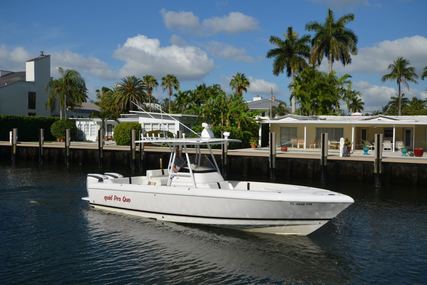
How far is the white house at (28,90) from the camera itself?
55.5m

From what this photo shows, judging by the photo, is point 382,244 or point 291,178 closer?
point 382,244

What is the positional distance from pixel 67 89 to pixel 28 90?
307 inches

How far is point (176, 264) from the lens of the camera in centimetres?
1116

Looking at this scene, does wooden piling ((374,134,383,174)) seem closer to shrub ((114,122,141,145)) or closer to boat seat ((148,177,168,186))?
boat seat ((148,177,168,186))

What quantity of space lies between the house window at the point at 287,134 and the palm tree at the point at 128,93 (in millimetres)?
25613

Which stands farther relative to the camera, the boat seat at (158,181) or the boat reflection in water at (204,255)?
the boat seat at (158,181)

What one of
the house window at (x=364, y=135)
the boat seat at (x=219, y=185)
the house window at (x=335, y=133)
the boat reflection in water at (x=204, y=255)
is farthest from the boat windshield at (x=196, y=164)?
the house window at (x=364, y=135)

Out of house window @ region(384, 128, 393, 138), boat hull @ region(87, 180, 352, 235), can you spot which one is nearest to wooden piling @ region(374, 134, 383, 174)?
boat hull @ region(87, 180, 352, 235)

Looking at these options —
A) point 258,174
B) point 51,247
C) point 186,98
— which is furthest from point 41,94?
point 51,247

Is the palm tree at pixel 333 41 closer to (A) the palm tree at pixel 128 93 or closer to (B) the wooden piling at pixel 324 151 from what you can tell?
(A) the palm tree at pixel 128 93

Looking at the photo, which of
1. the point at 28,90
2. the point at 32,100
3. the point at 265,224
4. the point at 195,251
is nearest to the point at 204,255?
the point at 195,251

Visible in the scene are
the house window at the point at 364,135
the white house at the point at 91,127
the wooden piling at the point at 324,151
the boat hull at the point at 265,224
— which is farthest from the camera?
the white house at the point at 91,127

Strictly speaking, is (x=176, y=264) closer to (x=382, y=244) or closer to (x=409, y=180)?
(x=382, y=244)

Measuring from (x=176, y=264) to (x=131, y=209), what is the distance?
4.73m
